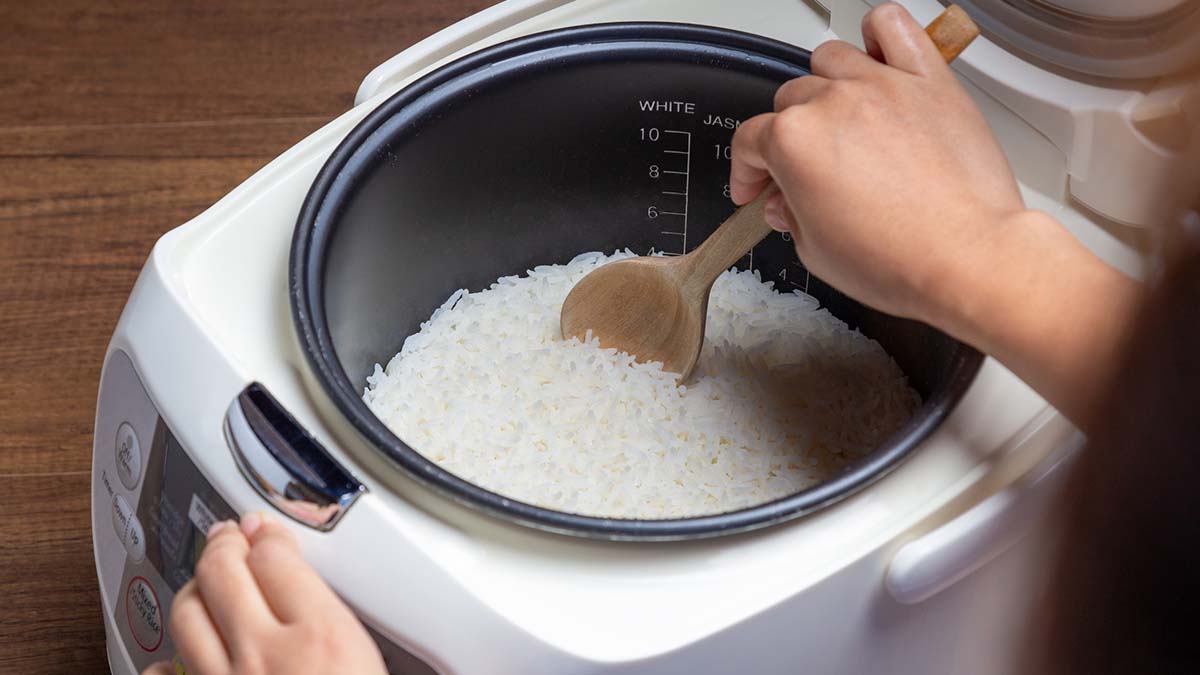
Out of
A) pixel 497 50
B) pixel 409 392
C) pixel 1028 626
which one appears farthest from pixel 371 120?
pixel 1028 626

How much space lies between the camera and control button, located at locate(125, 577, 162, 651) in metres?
0.81

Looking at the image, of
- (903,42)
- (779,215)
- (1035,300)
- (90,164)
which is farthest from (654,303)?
(90,164)

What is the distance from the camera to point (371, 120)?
0.86 m

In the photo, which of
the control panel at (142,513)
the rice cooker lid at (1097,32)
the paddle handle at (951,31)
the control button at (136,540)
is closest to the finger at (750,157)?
the paddle handle at (951,31)

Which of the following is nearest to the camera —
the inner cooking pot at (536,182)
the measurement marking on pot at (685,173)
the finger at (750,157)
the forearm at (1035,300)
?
the forearm at (1035,300)

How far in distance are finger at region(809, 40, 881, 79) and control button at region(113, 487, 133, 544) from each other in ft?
1.85

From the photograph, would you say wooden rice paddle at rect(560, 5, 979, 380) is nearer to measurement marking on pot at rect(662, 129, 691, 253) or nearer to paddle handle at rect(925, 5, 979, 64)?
measurement marking on pot at rect(662, 129, 691, 253)

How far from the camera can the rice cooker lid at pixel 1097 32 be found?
0.76m

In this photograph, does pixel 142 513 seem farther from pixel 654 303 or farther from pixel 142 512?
pixel 654 303

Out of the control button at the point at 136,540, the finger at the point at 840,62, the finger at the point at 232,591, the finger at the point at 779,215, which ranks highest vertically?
the finger at the point at 840,62

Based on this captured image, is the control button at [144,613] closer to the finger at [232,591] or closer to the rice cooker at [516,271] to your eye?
the rice cooker at [516,271]

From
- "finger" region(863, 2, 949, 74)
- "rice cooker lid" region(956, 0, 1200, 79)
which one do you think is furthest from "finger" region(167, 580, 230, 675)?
"rice cooker lid" region(956, 0, 1200, 79)

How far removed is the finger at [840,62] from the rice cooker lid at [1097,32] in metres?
0.16

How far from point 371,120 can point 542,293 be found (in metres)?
0.26
